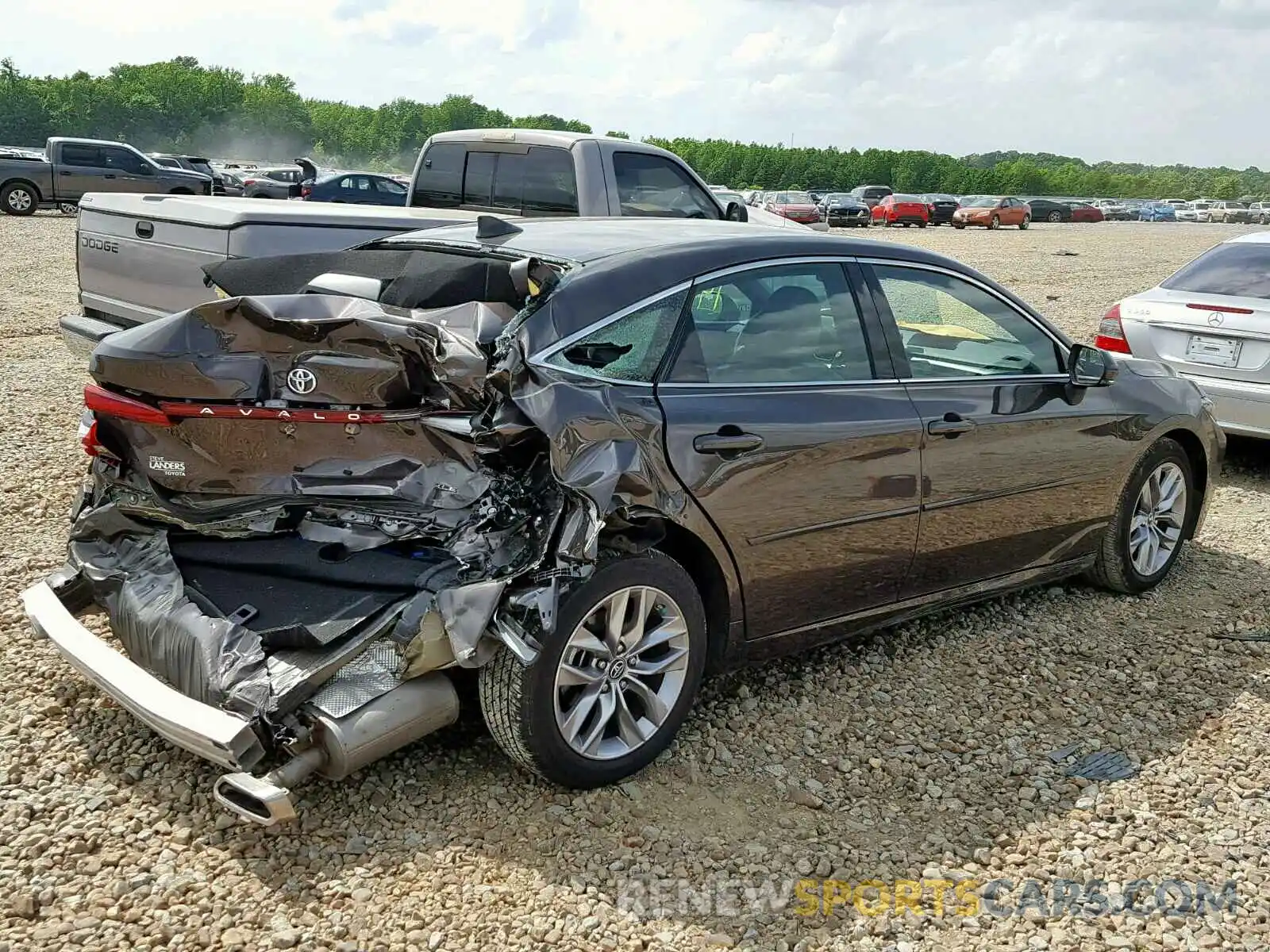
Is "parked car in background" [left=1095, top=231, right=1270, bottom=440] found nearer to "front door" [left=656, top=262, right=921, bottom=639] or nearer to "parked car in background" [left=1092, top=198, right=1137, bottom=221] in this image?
"front door" [left=656, top=262, right=921, bottom=639]

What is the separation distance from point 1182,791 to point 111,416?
369cm

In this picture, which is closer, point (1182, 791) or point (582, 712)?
point (582, 712)

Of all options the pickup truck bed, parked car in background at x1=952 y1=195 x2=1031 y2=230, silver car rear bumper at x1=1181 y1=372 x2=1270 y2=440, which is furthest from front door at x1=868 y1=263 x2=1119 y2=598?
parked car in background at x1=952 y1=195 x2=1031 y2=230

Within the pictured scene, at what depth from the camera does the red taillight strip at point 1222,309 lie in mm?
→ 7172

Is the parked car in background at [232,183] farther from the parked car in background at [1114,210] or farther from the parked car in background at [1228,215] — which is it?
the parked car in background at [1228,215]

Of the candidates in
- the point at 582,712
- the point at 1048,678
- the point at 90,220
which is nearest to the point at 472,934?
the point at 582,712

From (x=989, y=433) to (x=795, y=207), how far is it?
122 feet

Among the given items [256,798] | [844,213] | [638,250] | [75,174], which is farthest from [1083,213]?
[256,798]

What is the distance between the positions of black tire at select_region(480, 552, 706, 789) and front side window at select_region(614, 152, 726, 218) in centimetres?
491

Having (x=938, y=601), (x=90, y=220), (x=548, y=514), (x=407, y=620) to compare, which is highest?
(x=90, y=220)

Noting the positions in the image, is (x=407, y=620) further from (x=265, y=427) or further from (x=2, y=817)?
(x=2, y=817)

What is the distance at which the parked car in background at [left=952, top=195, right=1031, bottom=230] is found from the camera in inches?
1804

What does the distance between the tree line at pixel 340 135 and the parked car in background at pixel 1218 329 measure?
85.9 meters

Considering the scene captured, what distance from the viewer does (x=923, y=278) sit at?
178 inches
